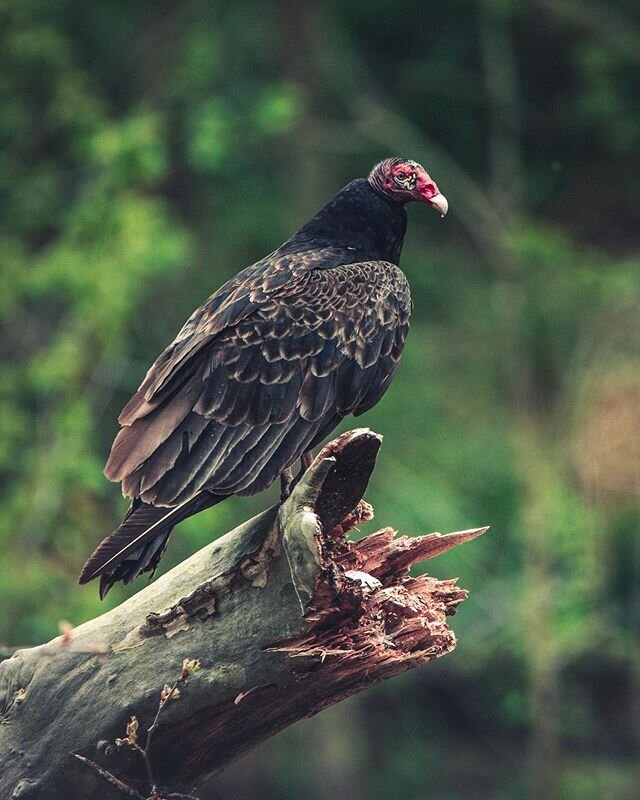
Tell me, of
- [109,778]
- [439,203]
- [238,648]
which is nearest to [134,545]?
[238,648]

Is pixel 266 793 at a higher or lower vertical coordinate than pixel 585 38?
lower

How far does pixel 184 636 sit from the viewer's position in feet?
10.3

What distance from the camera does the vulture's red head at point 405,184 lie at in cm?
443

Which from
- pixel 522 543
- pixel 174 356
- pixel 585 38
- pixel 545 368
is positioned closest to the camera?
pixel 174 356

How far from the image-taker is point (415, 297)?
1152cm

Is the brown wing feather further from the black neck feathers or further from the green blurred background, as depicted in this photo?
the green blurred background

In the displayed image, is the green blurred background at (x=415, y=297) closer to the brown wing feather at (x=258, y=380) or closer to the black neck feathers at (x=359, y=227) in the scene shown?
the black neck feathers at (x=359, y=227)

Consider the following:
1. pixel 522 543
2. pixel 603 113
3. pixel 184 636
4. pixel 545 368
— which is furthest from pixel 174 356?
pixel 603 113

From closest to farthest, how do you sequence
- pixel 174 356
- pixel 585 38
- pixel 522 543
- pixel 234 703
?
1. pixel 234 703
2. pixel 174 356
3. pixel 522 543
4. pixel 585 38

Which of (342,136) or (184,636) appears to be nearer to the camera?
(184,636)

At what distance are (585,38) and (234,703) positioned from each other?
937 centimetres

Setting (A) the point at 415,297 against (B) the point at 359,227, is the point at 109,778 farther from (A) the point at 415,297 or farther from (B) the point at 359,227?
(A) the point at 415,297

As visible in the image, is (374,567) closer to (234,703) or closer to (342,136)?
(234,703)

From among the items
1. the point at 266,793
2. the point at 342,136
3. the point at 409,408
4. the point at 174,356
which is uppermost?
the point at 342,136
